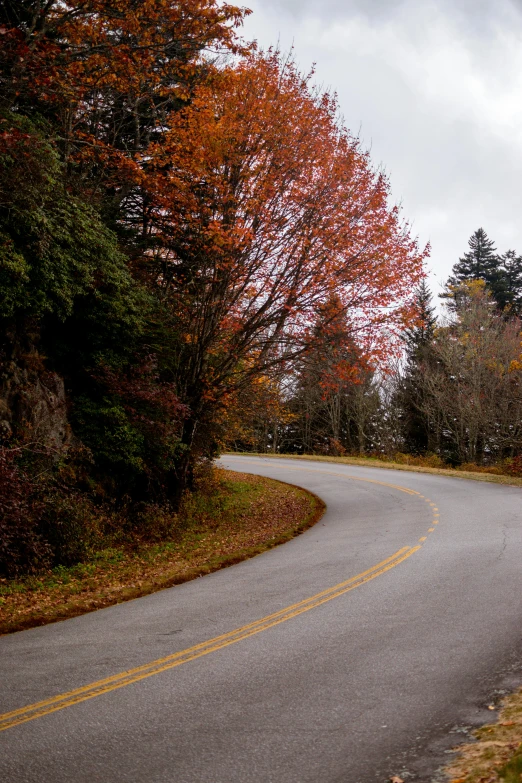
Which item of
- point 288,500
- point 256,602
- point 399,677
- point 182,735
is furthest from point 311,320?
point 182,735

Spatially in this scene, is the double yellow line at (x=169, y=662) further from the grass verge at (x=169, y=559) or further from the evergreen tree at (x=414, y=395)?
the evergreen tree at (x=414, y=395)

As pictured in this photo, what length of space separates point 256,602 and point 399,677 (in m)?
3.21

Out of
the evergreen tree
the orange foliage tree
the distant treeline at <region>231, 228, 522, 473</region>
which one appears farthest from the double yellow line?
the evergreen tree

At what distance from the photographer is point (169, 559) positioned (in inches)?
510

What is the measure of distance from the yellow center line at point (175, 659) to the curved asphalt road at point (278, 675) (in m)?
0.03

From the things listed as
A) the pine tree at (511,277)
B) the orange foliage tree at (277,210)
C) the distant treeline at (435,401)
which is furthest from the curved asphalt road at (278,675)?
the pine tree at (511,277)

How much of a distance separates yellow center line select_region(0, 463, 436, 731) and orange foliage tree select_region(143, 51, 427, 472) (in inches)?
332

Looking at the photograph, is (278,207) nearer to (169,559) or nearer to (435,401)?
(169,559)

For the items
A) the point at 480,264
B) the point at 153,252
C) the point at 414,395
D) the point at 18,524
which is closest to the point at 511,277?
the point at 480,264

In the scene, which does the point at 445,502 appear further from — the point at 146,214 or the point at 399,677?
the point at 399,677

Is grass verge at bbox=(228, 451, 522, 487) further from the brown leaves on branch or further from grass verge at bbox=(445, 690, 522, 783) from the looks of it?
grass verge at bbox=(445, 690, 522, 783)

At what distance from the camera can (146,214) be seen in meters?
18.2

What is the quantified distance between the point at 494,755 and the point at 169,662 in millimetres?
3242

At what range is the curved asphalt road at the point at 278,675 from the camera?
437 centimetres
